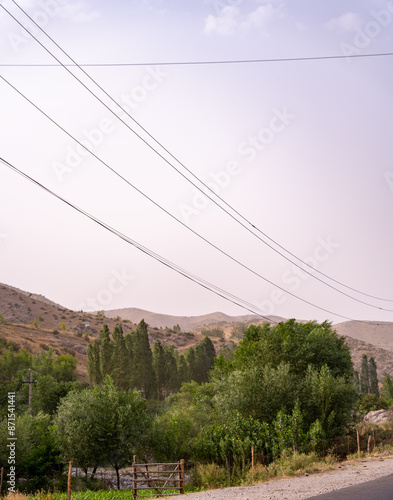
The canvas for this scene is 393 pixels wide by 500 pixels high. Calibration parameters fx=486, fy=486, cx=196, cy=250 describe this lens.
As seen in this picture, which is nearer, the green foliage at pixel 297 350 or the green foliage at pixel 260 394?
the green foliage at pixel 260 394

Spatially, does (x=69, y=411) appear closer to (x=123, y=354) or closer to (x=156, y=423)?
(x=156, y=423)

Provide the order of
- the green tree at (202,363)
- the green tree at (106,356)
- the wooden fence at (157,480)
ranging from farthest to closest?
1. the green tree at (202,363)
2. the green tree at (106,356)
3. the wooden fence at (157,480)

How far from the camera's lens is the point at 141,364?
306ft

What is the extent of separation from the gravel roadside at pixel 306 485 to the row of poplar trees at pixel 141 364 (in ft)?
214

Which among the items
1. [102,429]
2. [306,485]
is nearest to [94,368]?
[102,429]

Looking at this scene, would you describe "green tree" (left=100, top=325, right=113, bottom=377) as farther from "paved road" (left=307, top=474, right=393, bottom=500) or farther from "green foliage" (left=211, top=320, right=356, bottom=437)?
"paved road" (left=307, top=474, right=393, bottom=500)

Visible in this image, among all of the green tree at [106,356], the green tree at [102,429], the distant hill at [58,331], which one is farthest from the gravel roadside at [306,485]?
the distant hill at [58,331]

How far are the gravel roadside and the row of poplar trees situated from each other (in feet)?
214

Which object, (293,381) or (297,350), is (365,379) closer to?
(297,350)

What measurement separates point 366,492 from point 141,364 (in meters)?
78.9

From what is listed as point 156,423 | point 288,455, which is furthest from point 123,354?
point 288,455

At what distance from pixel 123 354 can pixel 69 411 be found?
51248 millimetres

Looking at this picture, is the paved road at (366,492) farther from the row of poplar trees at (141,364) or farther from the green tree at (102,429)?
the row of poplar trees at (141,364)

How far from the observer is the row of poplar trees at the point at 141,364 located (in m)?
88.5
